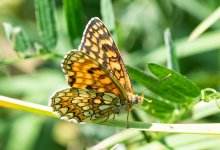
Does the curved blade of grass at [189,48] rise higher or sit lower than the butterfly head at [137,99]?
higher

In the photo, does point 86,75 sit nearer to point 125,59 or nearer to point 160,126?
point 160,126

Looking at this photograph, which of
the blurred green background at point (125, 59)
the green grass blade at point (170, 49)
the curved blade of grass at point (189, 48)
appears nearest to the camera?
the green grass blade at point (170, 49)

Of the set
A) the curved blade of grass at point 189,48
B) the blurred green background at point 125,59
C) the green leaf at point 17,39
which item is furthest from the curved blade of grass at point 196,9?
the green leaf at point 17,39

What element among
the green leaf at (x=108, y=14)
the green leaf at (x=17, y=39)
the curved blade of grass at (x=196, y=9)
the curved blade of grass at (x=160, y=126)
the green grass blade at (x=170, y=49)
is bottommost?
the curved blade of grass at (x=160, y=126)

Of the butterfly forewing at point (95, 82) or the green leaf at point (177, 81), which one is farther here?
the butterfly forewing at point (95, 82)

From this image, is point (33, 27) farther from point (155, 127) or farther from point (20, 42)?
point (155, 127)

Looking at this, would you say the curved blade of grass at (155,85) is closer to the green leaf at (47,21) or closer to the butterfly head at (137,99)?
the butterfly head at (137,99)

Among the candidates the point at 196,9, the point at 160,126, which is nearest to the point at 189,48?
the point at 196,9

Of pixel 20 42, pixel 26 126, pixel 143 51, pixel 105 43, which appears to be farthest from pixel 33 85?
pixel 105 43
